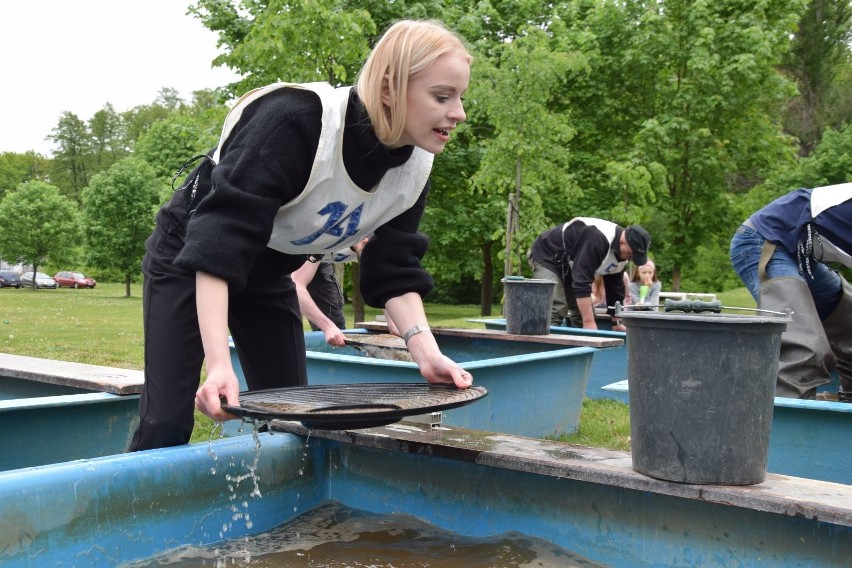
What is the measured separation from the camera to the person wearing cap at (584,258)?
8.48 metres

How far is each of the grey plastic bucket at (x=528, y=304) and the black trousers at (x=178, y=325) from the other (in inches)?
180

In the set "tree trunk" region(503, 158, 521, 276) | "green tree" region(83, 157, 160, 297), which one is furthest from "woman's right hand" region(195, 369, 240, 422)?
"green tree" region(83, 157, 160, 297)

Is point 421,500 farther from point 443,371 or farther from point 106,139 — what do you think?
point 106,139

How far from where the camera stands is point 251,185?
2.36 m

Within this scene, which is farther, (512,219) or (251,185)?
(512,219)

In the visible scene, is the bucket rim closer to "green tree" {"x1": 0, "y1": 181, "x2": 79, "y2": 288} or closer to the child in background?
the child in background

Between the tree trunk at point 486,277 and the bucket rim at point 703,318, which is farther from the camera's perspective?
the tree trunk at point 486,277

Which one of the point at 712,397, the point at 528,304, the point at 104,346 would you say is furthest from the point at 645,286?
the point at 712,397

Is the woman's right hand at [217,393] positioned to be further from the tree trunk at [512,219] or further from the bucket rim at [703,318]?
the tree trunk at [512,219]

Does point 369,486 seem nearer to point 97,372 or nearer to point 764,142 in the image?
point 97,372

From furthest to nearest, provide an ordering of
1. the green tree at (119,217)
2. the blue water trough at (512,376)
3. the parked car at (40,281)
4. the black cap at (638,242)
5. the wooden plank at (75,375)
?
the parked car at (40,281) → the green tree at (119,217) → the black cap at (638,242) → the blue water trough at (512,376) → the wooden plank at (75,375)

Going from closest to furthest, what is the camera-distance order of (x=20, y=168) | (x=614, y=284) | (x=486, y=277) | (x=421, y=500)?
1. (x=421, y=500)
2. (x=614, y=284)
3. (x=486, y=277)
4. (x=20, y=168)

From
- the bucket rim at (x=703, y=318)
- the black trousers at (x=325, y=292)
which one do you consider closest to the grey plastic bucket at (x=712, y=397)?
the bucket rim at (x=703, y=318)

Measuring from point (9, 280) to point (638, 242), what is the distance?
5144 centimetres
